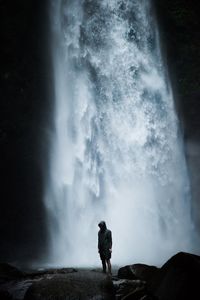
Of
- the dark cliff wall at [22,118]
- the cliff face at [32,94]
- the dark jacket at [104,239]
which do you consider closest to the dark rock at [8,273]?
the dark jacket at [104,239]

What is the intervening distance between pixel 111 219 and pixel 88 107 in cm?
674

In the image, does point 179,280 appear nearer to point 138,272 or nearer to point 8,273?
point 138,272

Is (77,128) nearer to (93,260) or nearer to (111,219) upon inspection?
(111,219)

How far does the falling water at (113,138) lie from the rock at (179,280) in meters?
9.35

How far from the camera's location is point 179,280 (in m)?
6.25

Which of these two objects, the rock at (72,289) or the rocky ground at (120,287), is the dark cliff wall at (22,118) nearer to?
the rocky ground at (120,287)

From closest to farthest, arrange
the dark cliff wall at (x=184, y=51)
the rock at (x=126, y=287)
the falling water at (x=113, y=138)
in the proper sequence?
the rock at (x=126, y=287), the falling water at (x=113, y=138), the dark cliff wall at (x=184, y=51)

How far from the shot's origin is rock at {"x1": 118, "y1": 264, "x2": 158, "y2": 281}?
7625 mm

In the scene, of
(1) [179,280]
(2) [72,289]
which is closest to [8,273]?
(2) [72,289]

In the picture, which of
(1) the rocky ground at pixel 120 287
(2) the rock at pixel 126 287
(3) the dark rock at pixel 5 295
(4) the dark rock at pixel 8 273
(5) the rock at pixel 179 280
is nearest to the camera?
(5) the rock at pixel 179 280

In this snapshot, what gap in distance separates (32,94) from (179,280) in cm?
1879

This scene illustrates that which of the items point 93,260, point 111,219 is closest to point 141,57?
point 111,219

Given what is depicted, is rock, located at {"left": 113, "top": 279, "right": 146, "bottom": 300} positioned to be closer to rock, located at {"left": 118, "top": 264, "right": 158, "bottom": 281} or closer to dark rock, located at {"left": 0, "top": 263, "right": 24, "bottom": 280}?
rock, located at {"left": 118, "top": 264, "right": 158, "bottom": 281}

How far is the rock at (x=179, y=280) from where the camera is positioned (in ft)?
19.5
